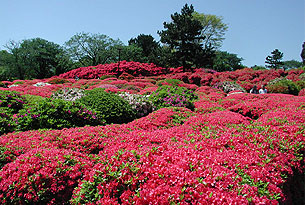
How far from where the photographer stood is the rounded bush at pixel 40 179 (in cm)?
277

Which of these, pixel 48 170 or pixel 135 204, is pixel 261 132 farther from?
pixel 48 170

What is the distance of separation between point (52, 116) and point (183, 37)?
2725 centimetres

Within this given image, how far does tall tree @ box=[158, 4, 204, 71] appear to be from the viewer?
96.6ft

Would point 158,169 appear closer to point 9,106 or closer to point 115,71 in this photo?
point 9,106

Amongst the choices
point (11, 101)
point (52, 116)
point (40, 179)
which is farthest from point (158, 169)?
point (11, 101)

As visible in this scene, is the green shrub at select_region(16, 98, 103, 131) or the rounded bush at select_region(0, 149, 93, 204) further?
the green shrub at select_region(16, 98, 103, 131)

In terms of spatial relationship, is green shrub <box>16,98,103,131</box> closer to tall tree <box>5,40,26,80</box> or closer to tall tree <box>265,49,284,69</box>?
tall tree <box>5,40,26,80</box>

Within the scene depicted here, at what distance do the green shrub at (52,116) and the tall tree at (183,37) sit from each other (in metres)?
25.2

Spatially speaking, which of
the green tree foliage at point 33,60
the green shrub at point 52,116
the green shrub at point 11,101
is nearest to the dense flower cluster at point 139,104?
the green shrub at point 52,116

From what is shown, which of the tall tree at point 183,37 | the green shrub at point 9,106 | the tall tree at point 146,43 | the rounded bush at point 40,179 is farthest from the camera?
the tall tree at point 146,43

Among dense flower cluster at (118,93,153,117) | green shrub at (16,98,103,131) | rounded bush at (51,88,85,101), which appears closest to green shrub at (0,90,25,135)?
green shrub at (16,98,103,131)

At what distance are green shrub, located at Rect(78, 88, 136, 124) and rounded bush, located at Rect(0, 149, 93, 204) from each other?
337 cm

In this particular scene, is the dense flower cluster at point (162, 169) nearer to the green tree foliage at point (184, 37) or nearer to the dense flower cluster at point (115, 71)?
the dense flower cluster at point (115, 71)

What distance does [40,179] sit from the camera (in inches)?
112
